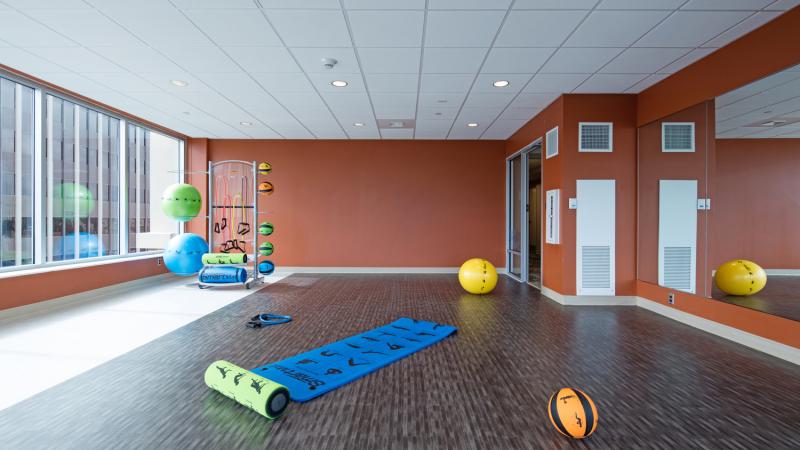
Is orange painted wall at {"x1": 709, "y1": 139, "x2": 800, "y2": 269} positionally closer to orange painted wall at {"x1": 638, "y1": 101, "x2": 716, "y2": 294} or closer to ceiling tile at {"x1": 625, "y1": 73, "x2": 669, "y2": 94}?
orange painted wall at {"x1": 638, "y1": 101, "x2": 716, "y2": 294}

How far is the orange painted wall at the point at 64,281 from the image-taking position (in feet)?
14.1

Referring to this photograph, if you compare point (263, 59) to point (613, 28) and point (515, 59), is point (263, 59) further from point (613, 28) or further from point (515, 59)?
point (613, 28)

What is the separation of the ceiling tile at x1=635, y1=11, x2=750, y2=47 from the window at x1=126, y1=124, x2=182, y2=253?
22.7ft

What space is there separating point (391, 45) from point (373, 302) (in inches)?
128

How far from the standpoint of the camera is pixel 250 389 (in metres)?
2.21

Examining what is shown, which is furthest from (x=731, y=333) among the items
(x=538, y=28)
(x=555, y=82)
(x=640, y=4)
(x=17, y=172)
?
(x=17, y=172)

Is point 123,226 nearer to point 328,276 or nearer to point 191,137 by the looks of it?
point 191,137

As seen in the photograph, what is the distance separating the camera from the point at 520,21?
3297mm

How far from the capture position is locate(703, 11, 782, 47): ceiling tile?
313cm

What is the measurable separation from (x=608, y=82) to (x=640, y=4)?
1844mm

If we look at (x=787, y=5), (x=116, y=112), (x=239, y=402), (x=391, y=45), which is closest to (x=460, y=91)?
(x=391, y=45)

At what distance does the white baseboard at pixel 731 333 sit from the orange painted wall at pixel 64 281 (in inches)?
300

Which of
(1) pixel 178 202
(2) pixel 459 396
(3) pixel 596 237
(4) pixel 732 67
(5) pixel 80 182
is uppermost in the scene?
(4) pixel 732 67

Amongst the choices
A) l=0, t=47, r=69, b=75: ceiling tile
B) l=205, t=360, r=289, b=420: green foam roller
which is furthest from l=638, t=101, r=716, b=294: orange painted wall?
l=0, t=47, r=69, b=75: ceiling tile
